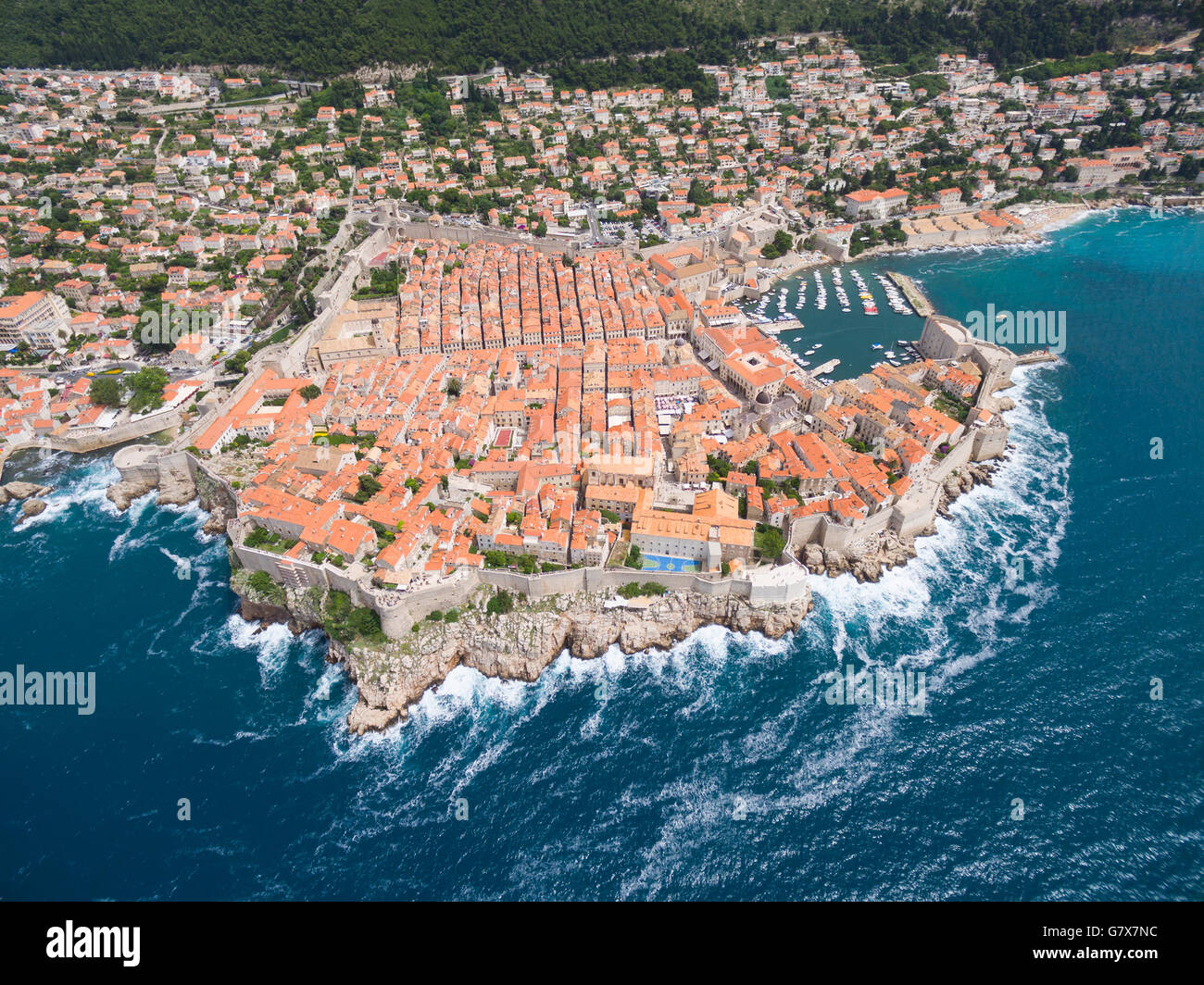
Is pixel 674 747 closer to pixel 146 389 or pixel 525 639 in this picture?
pixel 525 639

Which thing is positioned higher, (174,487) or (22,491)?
(174,487)

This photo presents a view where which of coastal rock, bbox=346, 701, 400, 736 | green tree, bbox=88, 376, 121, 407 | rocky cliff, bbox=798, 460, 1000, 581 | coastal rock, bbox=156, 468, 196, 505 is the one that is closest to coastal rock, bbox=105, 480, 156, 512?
coastal rock, bbox=156, 468, 196, 505

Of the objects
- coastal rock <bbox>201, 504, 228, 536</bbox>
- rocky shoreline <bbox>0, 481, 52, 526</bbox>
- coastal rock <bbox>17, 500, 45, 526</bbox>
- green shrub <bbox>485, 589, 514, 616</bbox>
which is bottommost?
green shrub <bbox>485, 589, 514, 616</bbox>

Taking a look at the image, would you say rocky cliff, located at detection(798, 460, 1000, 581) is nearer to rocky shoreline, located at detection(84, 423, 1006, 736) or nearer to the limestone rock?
rocky shoreline, located at detection(84, 423, 1006, 736)

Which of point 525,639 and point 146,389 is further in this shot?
point 146,389

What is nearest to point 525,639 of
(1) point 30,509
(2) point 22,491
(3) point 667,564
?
(3) point 667,564

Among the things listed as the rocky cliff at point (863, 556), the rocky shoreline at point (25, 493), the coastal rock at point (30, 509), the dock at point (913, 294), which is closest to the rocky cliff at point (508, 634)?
the rocky cliff at point (863, 556)

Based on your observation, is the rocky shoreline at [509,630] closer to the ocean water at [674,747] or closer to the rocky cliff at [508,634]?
the rocky cliff at [508,634]
